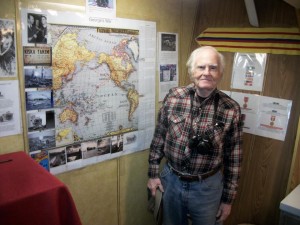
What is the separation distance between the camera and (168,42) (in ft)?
6.94

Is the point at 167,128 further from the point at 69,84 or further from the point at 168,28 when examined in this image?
the point at 168,28

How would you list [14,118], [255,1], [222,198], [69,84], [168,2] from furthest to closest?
[168,2], [255,1], [222,198], [69,84], [14,118]

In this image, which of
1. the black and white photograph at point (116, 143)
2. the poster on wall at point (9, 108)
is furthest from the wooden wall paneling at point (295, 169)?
the poster on wall at point (9, 108)

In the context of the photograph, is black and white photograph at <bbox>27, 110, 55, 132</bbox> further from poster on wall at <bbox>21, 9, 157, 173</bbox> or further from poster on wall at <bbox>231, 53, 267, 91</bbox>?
poster on wall at <bbox>231, 53, 267, 91</bbox>

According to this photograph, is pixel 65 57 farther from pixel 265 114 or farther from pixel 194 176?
pixel 265 114

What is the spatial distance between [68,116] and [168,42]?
3.02 feet

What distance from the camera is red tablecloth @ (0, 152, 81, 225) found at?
93cm

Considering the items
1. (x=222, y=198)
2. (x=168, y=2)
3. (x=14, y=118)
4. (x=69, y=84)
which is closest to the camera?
(x=14, y=118)

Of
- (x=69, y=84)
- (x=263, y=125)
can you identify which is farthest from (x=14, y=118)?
(x=263, y=125)

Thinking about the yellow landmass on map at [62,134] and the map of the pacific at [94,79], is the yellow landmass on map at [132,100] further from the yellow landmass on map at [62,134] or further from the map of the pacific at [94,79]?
the yellow landmass on map at [62,134]

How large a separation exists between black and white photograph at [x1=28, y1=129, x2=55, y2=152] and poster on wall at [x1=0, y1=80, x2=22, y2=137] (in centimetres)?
9

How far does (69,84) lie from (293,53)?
1.36 m

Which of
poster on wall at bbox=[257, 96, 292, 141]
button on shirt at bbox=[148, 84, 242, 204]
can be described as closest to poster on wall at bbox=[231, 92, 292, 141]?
poster on wall at bbox=[257, 96, 292, 141]

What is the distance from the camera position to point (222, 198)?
1733mm
